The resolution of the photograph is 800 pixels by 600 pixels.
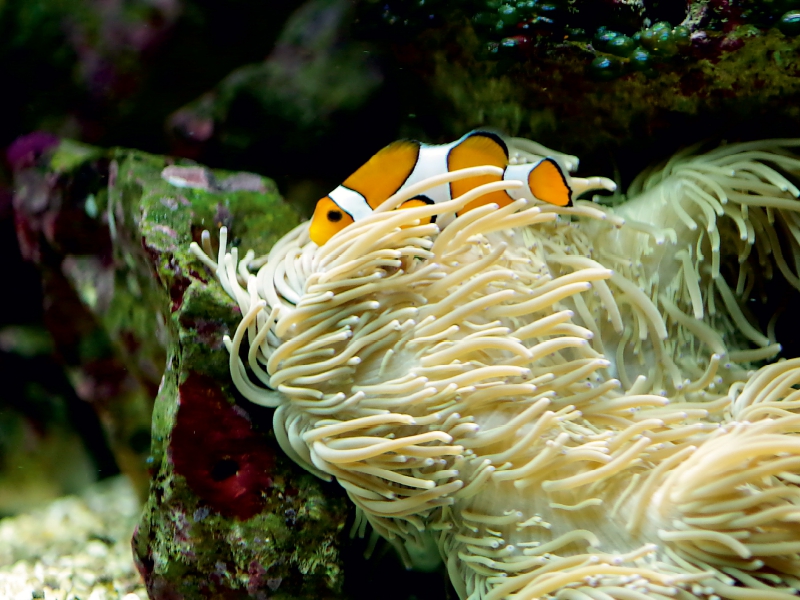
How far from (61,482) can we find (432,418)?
6.49 feet

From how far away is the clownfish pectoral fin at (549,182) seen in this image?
1337 millimetres

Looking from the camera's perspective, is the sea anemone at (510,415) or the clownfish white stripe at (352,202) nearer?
the sea anemone at (510,415)

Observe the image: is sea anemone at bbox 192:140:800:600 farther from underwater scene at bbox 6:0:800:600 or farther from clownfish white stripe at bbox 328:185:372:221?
clownfish white stripe at bbox 328:185:372:221

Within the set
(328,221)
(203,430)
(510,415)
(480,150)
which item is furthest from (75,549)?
(480,150)

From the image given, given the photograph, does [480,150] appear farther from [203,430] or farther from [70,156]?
[70,156]

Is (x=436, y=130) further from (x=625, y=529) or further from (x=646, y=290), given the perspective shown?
(x=625, y=529)

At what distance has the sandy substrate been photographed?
1814 millimetres

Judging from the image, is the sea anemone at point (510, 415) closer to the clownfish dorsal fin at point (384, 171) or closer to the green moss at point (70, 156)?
the clownfish dorsal fin at point (384, 171)

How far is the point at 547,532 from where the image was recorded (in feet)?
3.77

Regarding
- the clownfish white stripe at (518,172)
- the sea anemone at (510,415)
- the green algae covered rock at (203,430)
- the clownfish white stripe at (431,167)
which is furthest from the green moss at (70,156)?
the clownfish white stripe at (518,172)

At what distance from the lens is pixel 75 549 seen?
2076mm

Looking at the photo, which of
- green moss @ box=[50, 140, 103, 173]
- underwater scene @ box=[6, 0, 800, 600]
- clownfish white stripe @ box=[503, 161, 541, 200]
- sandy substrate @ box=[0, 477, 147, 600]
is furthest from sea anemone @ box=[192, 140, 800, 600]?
sandy substrate @ box=[0, 477, 147, 600]

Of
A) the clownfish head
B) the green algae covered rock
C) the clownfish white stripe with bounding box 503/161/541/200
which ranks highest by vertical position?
the clownfish white stripe with bounding box 503/161/541/200

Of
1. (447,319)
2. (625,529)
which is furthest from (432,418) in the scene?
(625,529)
